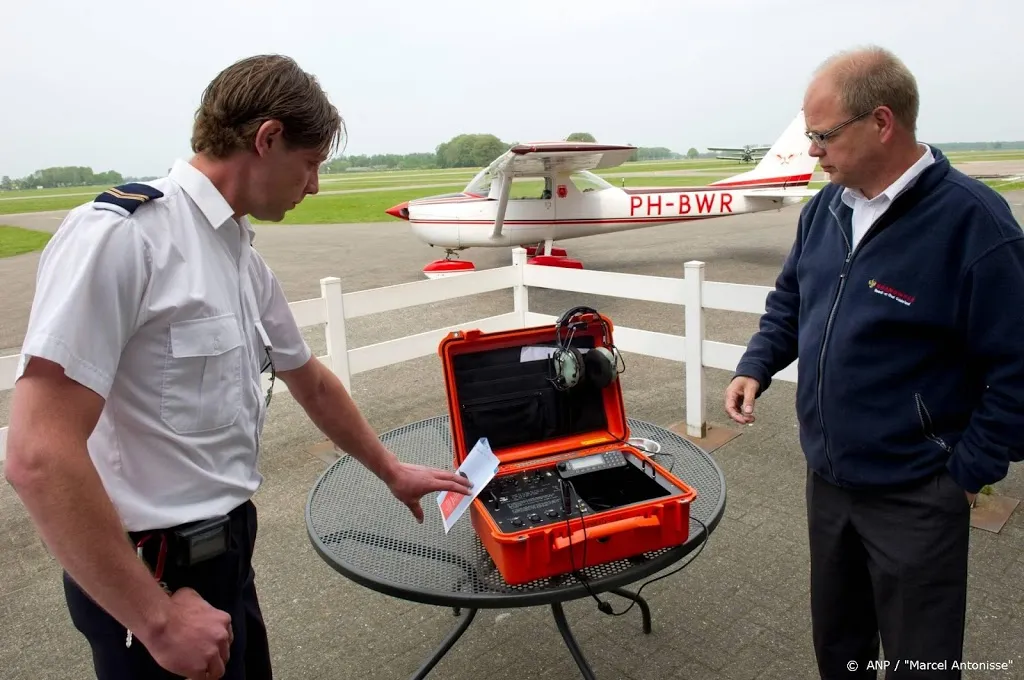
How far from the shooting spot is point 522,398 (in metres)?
2.23

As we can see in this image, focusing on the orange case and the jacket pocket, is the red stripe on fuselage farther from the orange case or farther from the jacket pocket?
the jacket pocket

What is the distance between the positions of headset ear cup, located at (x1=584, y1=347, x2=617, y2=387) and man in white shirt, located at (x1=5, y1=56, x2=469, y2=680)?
1.02m

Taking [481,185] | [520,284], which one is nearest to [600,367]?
[520,284]

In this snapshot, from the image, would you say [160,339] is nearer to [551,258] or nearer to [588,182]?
[551,258]

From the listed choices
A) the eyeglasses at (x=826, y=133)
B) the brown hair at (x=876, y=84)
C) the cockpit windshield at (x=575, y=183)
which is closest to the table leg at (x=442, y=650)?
the eyeglasses at (x=826, y=133)

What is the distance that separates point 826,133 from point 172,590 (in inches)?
71.9

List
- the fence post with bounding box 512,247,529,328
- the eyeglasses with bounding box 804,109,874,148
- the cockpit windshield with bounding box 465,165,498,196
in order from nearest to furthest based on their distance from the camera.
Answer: the eyeglasses with bounding box 804,109,874,148, the fence post with bounding box 512,247,529,328, the cockpit windshield with bounding box 465,165,498,196

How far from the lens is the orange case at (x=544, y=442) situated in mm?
1706

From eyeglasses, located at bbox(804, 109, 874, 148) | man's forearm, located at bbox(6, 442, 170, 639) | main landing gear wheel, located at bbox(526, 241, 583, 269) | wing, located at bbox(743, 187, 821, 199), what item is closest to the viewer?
man's forearm, located at bbox(6, 442, 170, 639)

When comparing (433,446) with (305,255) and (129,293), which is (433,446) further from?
(305,255)

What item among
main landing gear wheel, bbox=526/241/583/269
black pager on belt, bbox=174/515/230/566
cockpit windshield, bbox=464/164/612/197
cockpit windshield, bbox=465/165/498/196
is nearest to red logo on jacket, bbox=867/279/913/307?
black pager on belt, bbox=174/515/230/566

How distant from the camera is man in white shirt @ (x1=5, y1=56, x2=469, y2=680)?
1047 millimetres

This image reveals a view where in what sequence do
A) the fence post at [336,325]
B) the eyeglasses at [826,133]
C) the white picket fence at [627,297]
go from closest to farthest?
the eyeglasses at [826,133] < the white picket fence at [627,297] < the fence post at [336,325]

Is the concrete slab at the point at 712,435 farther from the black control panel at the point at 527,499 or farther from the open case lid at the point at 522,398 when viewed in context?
the black control panel at the point at 527,499
